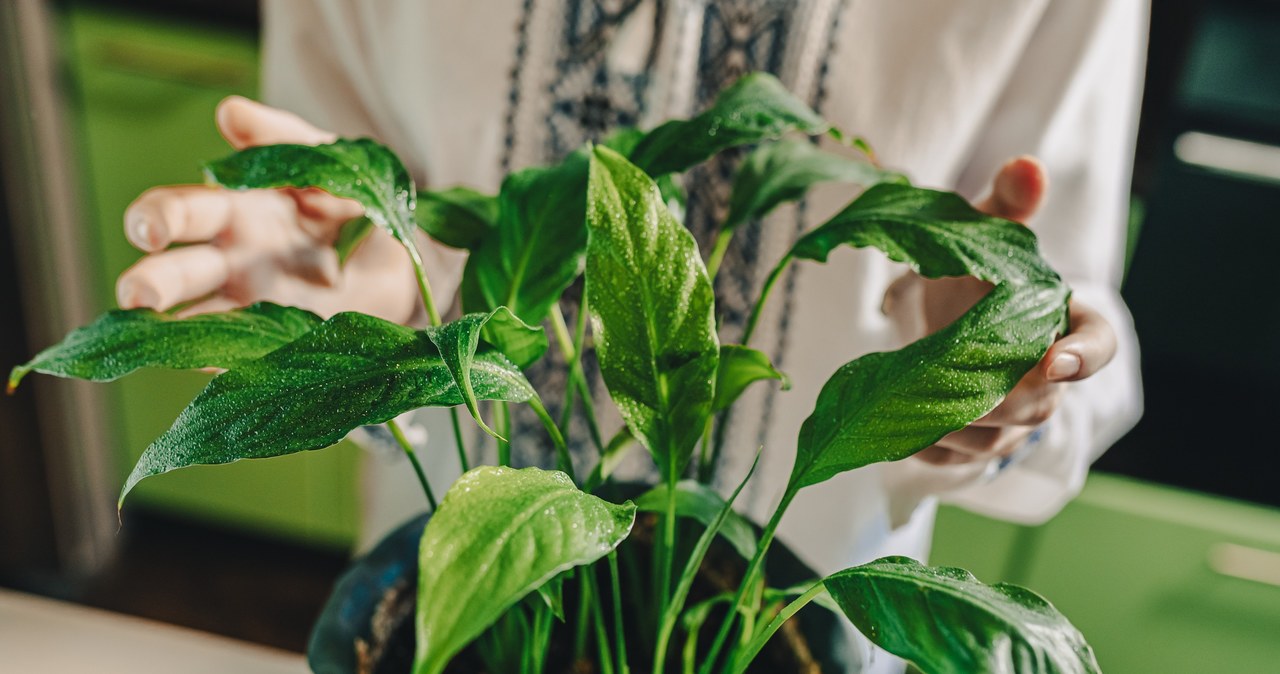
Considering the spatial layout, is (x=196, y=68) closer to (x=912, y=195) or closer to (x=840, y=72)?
(x=840, y=72)

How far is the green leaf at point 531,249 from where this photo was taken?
0.35 m

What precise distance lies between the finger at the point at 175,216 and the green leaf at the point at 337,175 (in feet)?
0.22

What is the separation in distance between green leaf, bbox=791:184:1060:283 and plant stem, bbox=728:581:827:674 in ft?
0.37

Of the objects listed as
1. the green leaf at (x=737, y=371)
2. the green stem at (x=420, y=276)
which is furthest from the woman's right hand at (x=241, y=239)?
the green leaf at (x=737, y=371)

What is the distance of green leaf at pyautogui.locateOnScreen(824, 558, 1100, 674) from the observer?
236 mm

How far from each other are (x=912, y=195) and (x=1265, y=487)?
91 cm

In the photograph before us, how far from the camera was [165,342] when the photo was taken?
0.98ft

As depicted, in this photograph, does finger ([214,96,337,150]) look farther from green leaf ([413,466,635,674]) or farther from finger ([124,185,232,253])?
green leaf ([413,466,635,674])

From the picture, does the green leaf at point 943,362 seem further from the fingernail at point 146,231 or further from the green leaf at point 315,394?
the fingernail at point 146,231

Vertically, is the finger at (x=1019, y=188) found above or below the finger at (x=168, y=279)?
above

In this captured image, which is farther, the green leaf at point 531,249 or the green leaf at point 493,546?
the green leaf at point 531,249

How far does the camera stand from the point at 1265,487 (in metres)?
1.02

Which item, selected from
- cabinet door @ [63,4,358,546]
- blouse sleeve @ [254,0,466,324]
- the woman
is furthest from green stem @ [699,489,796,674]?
cabinet door @ [63,4,358,546]

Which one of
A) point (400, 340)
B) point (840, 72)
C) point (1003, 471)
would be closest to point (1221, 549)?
point (1003, 471)
